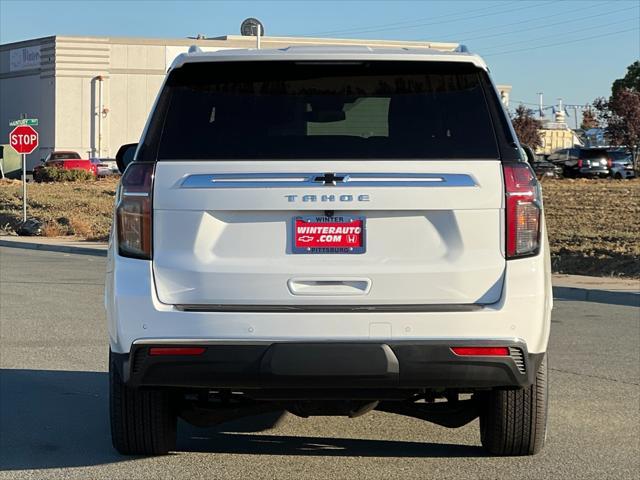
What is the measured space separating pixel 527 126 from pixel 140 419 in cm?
7131

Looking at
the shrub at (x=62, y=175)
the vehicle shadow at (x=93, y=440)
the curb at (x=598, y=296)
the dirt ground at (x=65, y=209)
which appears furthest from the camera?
the shrub at (x=62, y=175)

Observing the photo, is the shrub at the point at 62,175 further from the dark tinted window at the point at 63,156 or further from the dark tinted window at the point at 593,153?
the dark tinted window at the point at 593,153

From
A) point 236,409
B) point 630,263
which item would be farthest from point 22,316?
point 630,263

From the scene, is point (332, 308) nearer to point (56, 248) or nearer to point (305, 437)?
point (305, 437)

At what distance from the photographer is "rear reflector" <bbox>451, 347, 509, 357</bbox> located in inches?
212

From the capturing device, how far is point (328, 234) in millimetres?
5438

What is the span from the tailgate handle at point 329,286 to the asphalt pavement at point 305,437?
1236 mm

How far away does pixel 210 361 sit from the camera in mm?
5406

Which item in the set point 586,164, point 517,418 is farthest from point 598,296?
point 586,164

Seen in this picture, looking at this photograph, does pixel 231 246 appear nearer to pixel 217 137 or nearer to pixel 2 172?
pixel 217 137

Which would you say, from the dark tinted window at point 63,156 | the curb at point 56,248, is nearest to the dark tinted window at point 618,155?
the dark tinted window at point 63,156

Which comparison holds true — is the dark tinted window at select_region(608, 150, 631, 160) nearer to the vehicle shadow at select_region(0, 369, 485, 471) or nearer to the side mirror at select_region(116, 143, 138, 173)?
the vehicle shadow at select_region(0, 369, 485, 471)

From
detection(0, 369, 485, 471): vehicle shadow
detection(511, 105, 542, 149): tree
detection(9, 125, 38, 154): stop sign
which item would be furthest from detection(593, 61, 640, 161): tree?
detection(0, 369, 485, 471): vehicle shadow

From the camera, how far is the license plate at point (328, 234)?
544cm
